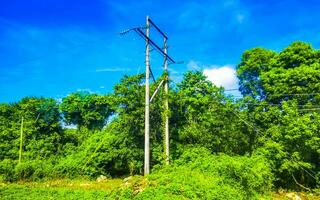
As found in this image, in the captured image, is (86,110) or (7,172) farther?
(86,110)

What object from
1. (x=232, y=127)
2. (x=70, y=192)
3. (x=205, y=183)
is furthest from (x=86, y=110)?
(x=205, y=183)

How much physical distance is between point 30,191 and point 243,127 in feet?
44.9

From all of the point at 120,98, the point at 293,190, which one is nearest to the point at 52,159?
the point at 120,98

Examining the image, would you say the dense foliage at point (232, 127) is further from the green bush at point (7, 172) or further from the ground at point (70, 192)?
the ground at point (70, 192)

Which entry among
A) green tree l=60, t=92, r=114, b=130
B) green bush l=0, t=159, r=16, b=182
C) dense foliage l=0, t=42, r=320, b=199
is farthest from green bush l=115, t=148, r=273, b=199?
green tree l=60, t=92, r=114, b=130

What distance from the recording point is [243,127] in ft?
82.6

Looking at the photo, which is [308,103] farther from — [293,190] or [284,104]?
[293,190]

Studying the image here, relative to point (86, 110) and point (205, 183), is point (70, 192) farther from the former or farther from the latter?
point (86, 110)

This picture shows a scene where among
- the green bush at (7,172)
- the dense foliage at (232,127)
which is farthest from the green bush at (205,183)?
the green bush at (7,172)

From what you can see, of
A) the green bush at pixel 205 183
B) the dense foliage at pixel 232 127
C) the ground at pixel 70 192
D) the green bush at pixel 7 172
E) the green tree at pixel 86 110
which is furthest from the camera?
the green tree at pixel 86 110

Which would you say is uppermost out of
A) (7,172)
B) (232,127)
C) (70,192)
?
(232,127)

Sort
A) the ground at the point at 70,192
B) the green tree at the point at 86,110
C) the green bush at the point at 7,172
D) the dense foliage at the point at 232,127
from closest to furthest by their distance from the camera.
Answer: the ground at the point at 70,192 < the dense foliage at the point at 232,127 < the green bush at the point at 7,172 < the green tree at the point at 86,110

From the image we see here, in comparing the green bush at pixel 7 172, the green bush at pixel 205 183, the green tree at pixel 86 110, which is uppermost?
the green tree at pixel 86 110

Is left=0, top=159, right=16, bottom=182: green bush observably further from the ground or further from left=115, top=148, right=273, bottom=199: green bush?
left=115, top=148, right=273, bottom=199: green bush
